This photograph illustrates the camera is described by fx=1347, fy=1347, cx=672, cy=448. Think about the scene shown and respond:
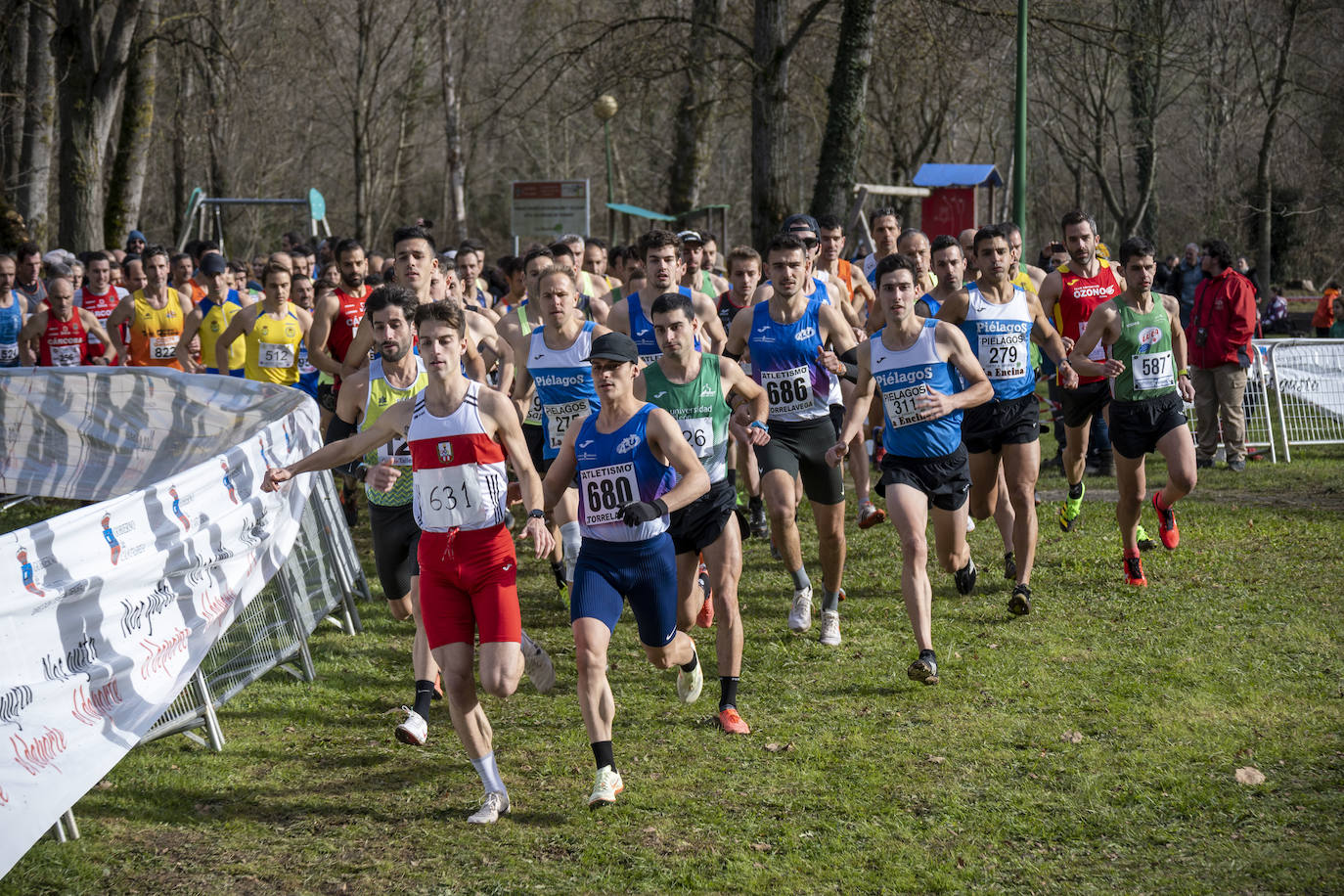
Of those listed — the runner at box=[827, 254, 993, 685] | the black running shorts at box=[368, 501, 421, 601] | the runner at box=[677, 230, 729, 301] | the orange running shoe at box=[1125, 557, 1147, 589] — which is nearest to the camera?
the black running shorts at box=[368, 501, 421, 601]

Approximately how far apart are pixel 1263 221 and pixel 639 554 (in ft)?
96.7

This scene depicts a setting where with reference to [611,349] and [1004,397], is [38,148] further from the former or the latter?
[611,349]

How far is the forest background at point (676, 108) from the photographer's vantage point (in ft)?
65.4

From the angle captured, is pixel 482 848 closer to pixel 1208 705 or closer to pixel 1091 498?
pixel 1208 705

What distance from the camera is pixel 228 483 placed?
6574 mm

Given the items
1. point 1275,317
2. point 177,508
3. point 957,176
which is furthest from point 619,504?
point 1275,317

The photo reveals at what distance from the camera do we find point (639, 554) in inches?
229

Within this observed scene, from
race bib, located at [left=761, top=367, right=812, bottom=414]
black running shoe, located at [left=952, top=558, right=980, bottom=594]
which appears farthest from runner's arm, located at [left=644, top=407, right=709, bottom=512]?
black running shoe, located at [left=952, top=558, right=980, bottom=594]

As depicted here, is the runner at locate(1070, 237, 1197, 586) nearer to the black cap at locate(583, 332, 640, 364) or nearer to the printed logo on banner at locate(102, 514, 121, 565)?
the black cap at locate(583, 332, 640, 364)

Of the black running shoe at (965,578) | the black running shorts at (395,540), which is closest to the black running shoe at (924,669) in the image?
the black running shoe at (965,578)

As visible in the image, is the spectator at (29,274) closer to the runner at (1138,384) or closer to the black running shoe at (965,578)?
the black running shoe at (965,578)

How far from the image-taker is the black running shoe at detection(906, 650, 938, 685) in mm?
6988

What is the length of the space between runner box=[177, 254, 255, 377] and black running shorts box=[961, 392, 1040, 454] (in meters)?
7.28

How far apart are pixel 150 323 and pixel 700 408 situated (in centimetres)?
879
